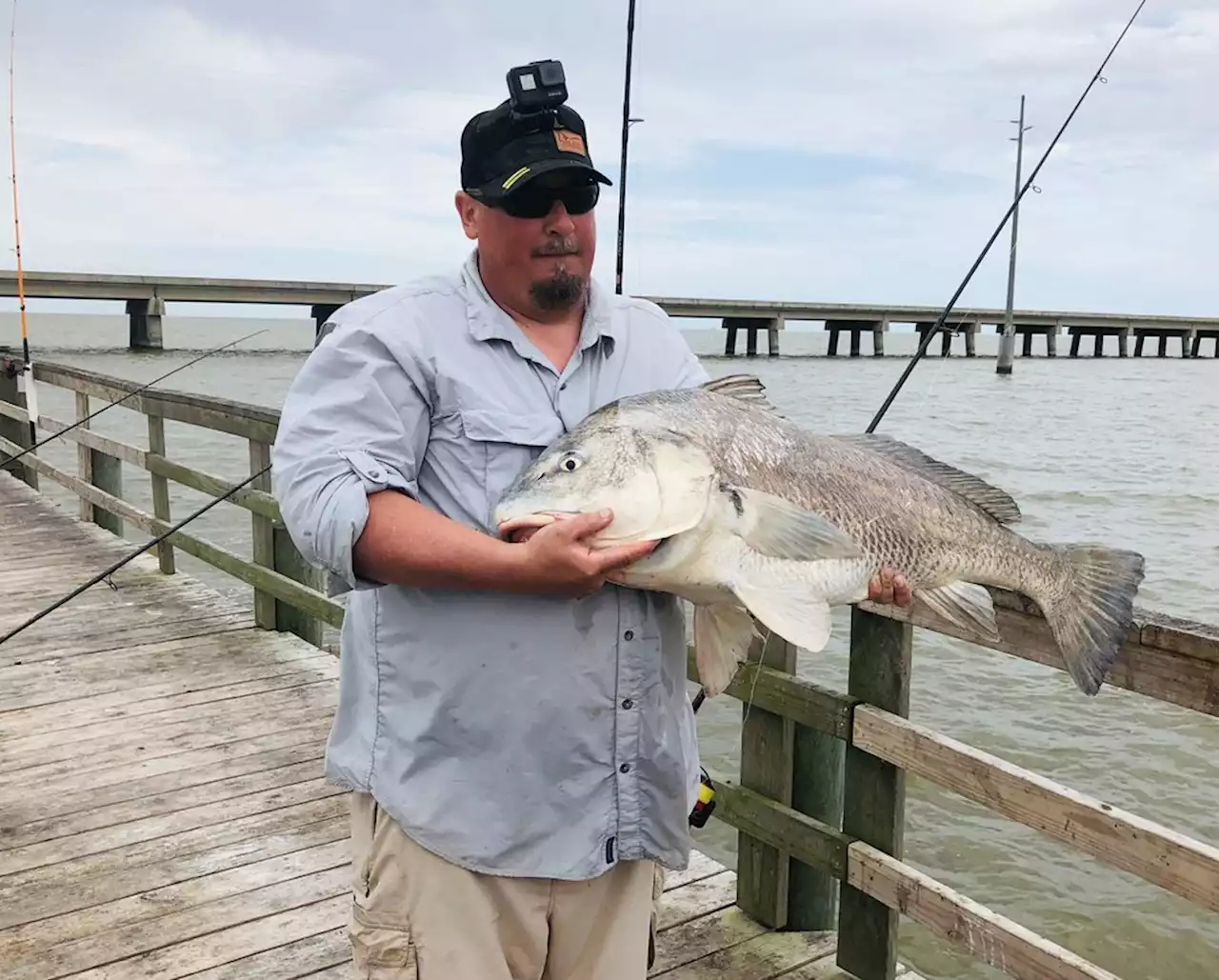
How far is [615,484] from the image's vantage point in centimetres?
191

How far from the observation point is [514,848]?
195 centimetres

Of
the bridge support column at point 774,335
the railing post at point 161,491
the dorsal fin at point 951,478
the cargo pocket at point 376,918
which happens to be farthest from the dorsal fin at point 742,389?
the bridge support column at point 774,335

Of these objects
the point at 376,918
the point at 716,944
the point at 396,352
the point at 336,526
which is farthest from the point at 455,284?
the point at 716,944

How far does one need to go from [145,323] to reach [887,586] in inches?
1693

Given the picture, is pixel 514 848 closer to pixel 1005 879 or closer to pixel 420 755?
pixel 420 755

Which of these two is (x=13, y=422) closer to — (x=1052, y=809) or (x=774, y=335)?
(x=1052, y=809)

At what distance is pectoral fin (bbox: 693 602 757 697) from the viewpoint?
2.21 m

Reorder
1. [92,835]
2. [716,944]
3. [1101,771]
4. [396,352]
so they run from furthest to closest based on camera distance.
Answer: [1101,771]
[92,835]
[716,944]
[396,352]

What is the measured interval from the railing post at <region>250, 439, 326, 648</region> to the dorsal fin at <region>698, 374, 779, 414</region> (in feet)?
12.0

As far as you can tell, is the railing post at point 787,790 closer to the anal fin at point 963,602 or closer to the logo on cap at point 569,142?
the anal fin at point 963,602

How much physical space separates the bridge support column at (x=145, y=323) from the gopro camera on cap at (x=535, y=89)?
38.4m

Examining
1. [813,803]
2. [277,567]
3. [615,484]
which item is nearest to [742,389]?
[615,484]

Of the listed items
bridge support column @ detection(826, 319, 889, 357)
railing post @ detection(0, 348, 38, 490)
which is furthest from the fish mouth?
bridge support column @ detection(826, 319, 889, 357)

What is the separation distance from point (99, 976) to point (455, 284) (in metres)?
2.26
